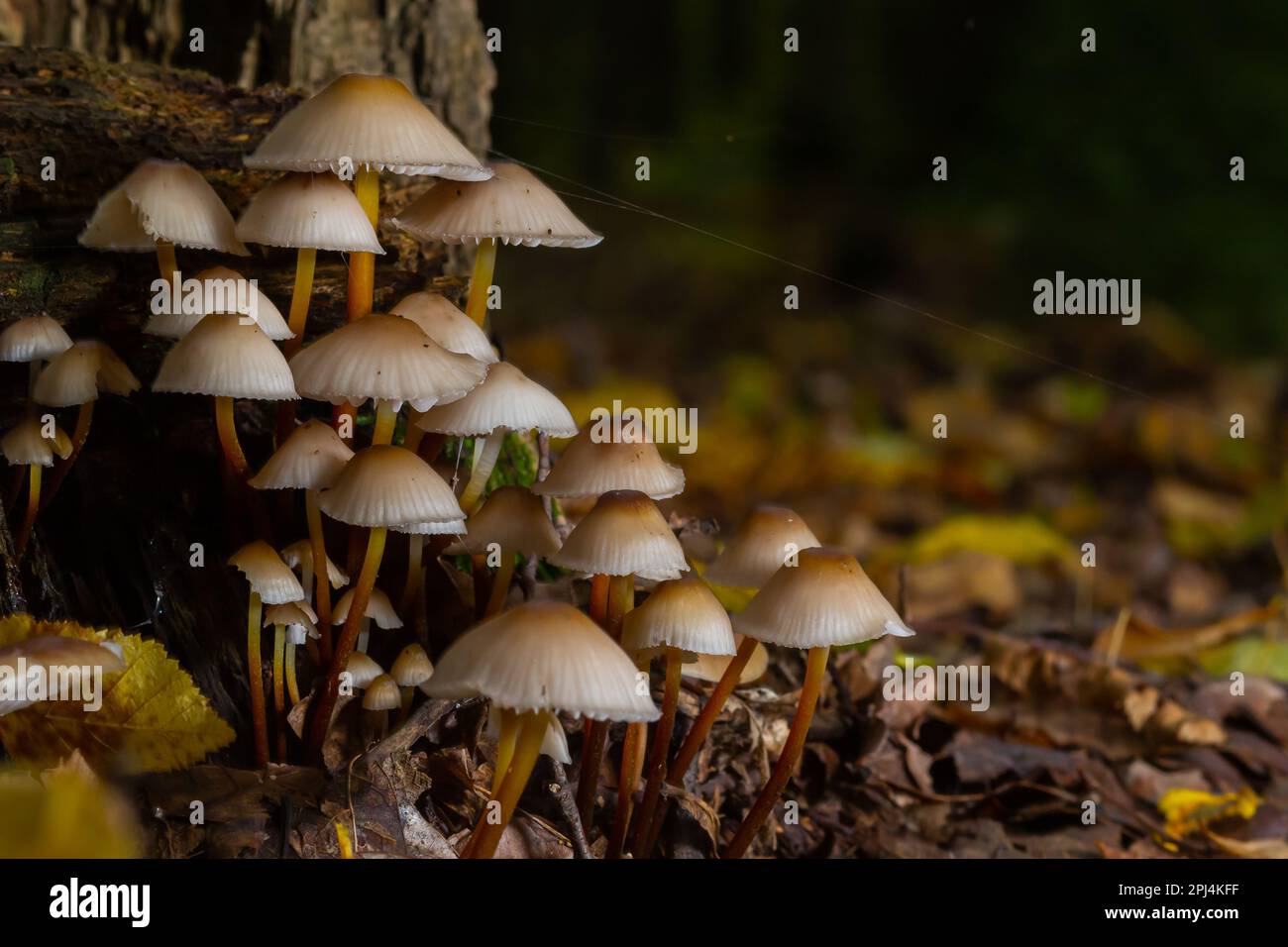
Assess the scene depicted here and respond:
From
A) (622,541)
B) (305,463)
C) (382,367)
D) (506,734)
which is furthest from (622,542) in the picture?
(305,463)

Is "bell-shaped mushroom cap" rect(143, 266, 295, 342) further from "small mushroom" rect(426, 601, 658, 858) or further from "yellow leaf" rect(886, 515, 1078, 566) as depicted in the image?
"yellow leaf" rect(886, 515, 1078, 566)

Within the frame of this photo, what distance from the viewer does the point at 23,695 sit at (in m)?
1.78

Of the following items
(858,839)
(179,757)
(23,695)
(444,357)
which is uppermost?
(444,357)

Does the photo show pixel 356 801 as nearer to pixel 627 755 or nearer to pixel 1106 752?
pixel 627 755

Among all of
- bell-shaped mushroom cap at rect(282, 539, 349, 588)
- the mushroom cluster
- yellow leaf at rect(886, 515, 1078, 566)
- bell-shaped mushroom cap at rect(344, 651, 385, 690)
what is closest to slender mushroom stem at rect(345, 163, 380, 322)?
the mushroom cluster

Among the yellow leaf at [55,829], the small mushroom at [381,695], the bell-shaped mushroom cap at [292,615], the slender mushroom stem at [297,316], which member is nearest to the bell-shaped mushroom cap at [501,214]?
the slender mushroom stem at [297,316]

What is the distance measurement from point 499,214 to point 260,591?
0.81 m

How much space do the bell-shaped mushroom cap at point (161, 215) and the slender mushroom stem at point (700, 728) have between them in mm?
1214

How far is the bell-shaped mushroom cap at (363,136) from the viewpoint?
208 centimetres

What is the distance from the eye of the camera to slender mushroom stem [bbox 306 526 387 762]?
2.19 meters

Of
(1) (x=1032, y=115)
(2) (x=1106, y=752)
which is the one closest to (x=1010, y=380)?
(1) (x=1032, y=115)

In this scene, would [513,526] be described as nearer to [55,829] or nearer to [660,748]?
[660,748]

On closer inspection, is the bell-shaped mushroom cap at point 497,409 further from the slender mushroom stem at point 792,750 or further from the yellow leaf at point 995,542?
the yellow leaf at point 995,542
